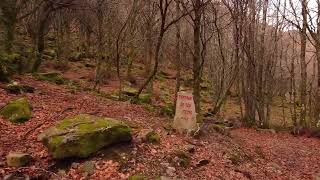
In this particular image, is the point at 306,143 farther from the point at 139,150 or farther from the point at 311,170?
the point at 139,150

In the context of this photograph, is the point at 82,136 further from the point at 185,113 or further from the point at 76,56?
the point at 76,56

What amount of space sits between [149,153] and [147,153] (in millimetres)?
49

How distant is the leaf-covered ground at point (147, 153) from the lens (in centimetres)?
768

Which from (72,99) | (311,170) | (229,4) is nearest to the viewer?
(311,170)

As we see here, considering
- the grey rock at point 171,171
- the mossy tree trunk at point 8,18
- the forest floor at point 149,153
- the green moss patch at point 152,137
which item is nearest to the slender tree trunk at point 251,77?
the forest floor at point 149,153

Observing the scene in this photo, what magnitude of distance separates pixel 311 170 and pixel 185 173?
4.83 metres

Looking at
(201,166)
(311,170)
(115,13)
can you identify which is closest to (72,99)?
(201,166)

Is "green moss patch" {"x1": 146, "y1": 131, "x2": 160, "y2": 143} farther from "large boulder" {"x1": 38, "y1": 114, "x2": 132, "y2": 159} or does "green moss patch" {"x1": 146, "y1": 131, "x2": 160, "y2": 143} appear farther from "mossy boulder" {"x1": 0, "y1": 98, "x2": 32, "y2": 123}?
"mossy boulder" {"x1": 0, "y1": 98, "x2": 32, "y2": 123}

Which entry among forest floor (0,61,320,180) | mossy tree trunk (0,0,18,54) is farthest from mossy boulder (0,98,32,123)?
mossy tree trunk (0,0,18,54)

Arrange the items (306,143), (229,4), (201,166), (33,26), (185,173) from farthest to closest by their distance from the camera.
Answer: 1. (33,26)
2. (229,4)
3. (306,143)
4. (201,166)
5. (185,173)

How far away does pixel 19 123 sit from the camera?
9.77 meters

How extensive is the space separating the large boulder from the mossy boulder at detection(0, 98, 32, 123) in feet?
5.27

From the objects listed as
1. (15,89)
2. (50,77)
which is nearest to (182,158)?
(15,89)

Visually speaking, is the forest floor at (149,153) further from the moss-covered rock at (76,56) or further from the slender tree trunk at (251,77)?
the moss-covered rock at (76,56)
